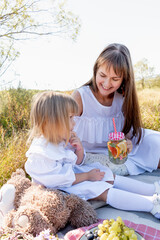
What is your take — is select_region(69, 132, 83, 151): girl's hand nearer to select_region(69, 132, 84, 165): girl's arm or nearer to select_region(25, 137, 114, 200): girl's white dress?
select_region(69, 132, 84, 165): girl's arm

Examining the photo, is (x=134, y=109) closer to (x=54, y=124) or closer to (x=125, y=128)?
(x=125, y=128)

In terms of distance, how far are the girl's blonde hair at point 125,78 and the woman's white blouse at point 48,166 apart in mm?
1015

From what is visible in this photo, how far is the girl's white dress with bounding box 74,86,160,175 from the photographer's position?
2627 mm

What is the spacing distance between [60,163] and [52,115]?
0.39 meters

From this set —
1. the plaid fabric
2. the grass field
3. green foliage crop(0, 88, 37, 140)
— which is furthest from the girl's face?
green foliage crop(0, 88, 37, 140)

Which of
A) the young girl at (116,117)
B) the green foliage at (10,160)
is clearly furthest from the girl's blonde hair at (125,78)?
the green foliage at (10,160)

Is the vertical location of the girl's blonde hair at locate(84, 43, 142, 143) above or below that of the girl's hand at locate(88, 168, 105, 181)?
above

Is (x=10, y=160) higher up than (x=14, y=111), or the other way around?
A: (x=14, y=111)

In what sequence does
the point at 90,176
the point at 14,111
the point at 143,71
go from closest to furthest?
the point at 90,176, the point at 14,111, the point at 143,71

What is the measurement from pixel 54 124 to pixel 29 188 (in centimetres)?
57

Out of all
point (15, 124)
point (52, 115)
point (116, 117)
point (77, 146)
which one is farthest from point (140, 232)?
point (15, 124)

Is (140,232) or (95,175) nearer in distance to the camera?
(140,232)

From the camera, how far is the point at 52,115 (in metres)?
1.85

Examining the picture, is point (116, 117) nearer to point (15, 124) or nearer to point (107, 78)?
point (107, 78)
